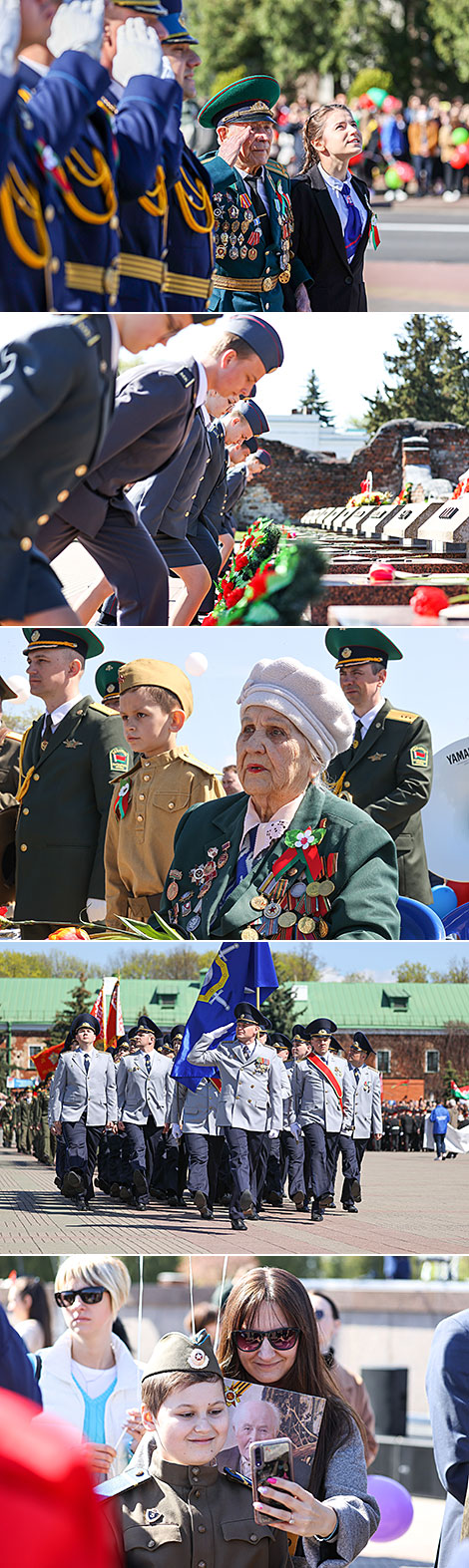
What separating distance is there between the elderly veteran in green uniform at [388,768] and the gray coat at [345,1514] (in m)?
1.12

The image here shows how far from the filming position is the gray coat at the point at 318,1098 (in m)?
3.13

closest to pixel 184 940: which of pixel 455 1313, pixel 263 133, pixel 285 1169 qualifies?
pixel 285 1169

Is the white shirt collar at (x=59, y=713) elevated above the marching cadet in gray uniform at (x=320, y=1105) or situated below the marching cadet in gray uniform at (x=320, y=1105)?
above

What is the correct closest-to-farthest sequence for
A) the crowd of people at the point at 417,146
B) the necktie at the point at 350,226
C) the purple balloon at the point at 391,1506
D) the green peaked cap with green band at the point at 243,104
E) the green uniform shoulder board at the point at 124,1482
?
the green uniform shoulder board at the point at 124,1482 < the purple balloon at the point at 391,1506 < the green peaked cap with green band at the point at 243,104 < the necktie at the point at 350,226 < the crowd of people at the point at 417,146

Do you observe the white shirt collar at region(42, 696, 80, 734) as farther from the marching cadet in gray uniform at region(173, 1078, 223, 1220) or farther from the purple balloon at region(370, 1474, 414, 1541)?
the purple balloon at region(370, 1474, 414, 1541)

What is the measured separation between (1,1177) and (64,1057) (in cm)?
27

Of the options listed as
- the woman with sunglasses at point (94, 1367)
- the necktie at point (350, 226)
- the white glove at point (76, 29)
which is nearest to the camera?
the white glove at point (76, 29)

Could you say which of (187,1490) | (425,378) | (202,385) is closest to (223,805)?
(202,385)

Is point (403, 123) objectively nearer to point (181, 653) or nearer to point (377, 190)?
point (377, 190)

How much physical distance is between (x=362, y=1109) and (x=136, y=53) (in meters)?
2.08

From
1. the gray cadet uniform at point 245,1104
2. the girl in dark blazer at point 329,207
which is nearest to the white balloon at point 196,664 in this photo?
the gray cadet uniform at point 245,1104

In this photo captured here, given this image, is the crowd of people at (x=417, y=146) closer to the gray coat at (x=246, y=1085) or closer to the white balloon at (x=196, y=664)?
the white balloon at (x=196, y=664)

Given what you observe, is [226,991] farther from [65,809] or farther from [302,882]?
[65,809]

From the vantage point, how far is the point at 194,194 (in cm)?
344
